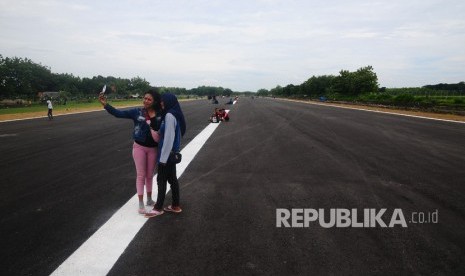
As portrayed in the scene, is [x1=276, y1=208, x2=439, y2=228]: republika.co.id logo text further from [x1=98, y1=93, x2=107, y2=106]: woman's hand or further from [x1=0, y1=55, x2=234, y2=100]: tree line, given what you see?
[x1=0, y1=55, x2=234, y2=100]: tree line

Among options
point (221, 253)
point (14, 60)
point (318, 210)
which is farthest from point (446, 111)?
point (14, 60)

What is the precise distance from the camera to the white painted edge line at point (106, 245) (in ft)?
9.49

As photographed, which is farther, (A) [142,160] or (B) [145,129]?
(A) [142,160]

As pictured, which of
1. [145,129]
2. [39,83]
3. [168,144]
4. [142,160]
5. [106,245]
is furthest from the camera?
[39,83]

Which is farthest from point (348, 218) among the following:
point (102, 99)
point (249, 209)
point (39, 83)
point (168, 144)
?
point (39, 83)

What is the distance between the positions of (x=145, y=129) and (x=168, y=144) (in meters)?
0.41

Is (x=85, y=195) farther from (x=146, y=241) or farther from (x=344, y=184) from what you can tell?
(x=344, y=184)

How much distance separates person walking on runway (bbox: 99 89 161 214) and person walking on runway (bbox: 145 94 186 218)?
0.11 meters

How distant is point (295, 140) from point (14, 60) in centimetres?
9664

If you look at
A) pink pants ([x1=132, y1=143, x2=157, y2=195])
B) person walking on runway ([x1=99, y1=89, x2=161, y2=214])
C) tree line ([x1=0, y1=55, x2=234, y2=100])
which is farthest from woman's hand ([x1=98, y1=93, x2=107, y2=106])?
tree line ([x1=0, y1=55, x2=234, y2=100])

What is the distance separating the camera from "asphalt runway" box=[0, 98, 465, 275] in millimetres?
2963

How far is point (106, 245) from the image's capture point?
131 inches

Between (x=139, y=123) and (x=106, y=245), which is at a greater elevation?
(x=139, y=123)

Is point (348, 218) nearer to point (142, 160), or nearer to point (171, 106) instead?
point (171, 106)
